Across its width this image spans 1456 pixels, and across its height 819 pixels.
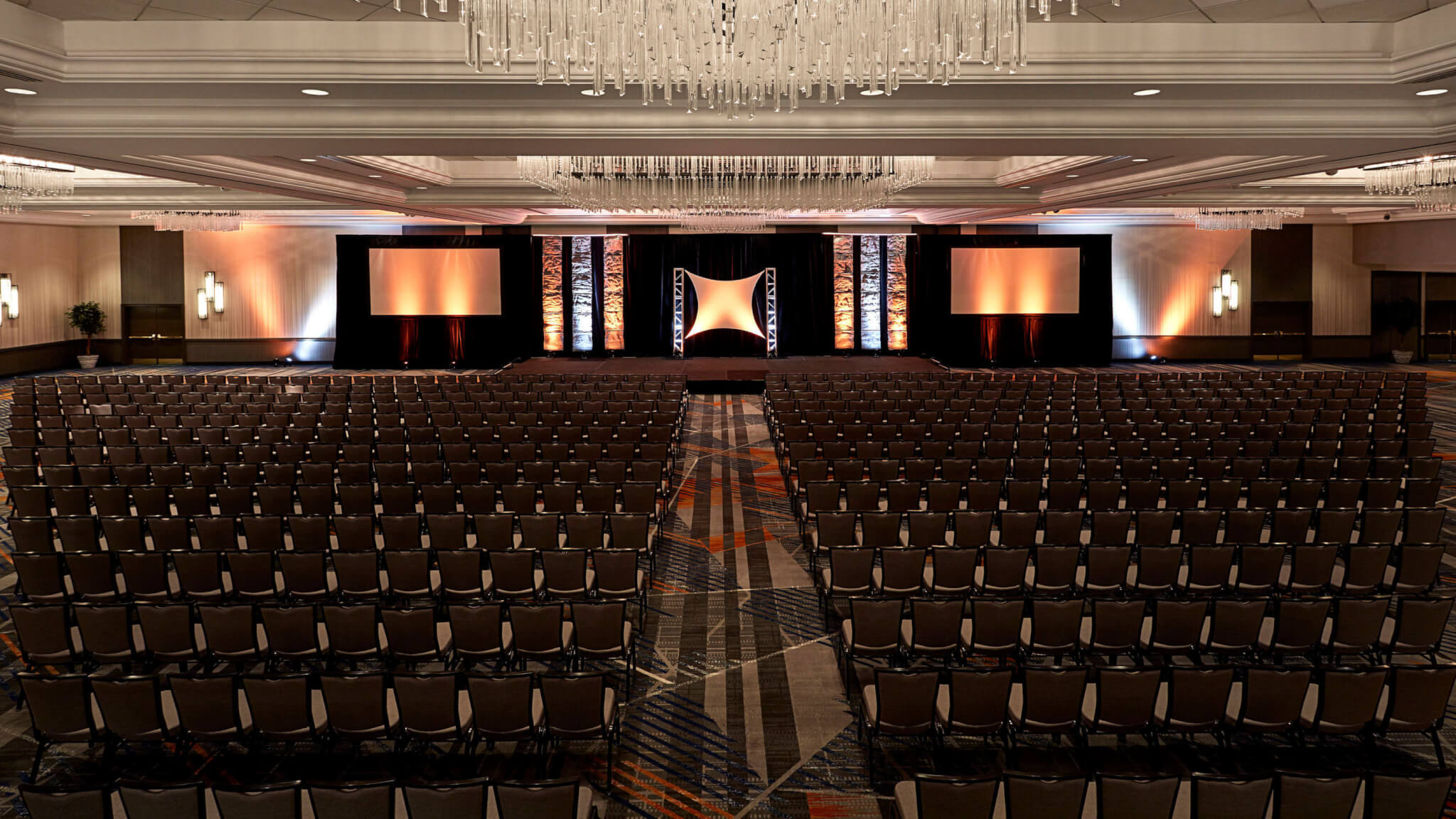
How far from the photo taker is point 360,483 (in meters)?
8.77

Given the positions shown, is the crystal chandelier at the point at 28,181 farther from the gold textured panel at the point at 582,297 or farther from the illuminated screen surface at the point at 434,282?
the gold textured panel at the point at 582,297

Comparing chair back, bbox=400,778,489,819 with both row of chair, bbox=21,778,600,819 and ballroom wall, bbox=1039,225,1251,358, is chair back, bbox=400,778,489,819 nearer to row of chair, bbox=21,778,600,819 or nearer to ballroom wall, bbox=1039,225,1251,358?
row of chair, bbox=21,778,600,819

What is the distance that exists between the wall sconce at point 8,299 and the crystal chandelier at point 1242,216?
85.5 feet

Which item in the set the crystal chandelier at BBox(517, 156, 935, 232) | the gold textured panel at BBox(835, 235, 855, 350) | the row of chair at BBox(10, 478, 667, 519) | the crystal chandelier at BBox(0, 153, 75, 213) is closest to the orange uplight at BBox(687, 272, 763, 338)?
the gold textured panel at BBox(835, 235, 855, 350)

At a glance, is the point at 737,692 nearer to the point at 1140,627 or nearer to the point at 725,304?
the point at 1140,627

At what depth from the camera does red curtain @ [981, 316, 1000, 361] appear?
26031 millimetres

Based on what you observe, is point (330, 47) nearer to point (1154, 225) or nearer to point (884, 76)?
point (884, 76)

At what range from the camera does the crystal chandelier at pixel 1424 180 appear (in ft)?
38.5

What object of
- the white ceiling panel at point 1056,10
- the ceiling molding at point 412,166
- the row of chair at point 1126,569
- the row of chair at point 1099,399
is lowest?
the row of chair at point 1126,569

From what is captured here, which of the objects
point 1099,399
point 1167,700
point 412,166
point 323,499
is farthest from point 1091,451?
point 412,166

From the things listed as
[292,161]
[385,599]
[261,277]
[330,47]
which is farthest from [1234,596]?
[261,277]

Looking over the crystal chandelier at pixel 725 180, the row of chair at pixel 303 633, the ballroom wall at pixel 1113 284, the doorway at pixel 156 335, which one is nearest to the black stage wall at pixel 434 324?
the ballroom wall at pixel 1113 284

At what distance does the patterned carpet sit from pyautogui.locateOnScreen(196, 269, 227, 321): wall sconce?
19.9 meters

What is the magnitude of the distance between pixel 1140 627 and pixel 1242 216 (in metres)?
17.1
